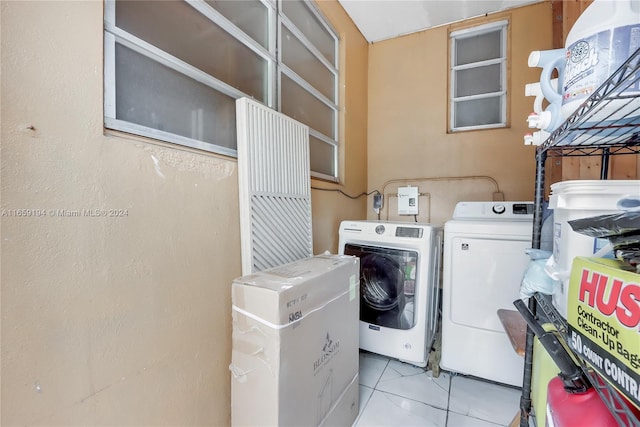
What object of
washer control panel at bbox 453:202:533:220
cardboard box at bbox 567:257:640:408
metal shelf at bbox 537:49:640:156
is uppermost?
metal shelf at bbox 537:49:640:156

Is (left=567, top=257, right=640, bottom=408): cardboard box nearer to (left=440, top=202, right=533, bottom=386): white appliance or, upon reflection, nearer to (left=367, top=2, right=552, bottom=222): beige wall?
(left=440, top=202, right=533, bottom=386): white appliance

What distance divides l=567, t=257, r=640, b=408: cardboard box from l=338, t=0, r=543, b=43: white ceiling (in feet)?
8.63

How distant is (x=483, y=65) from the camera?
8.43 feet

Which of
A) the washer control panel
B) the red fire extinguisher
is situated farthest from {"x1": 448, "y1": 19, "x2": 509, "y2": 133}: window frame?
the red fire extinguisher

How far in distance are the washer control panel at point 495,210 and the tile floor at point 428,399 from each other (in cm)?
116

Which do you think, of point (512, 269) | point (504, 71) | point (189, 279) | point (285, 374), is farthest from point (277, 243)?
point (504, 71)

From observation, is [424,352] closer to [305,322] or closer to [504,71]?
[305,322]

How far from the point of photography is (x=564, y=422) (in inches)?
22.4

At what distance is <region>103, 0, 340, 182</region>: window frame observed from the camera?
2.92ft

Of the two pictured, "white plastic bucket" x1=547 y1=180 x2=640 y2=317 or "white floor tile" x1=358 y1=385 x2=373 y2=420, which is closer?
"white plastic bucket" x1=547 y1=180 x2=640 y2=317

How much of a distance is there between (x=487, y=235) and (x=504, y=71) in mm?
1777

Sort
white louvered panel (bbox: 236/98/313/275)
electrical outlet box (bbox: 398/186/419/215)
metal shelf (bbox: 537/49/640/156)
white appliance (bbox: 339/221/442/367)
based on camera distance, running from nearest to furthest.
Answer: metal shelf (bbox: 537/49/640/156) < white louvered panel (bbox: 236/98/313/275) < white appliance (bbox: 339/221/442/367) < electrical outlet box (bbox: 398/186/419/215)

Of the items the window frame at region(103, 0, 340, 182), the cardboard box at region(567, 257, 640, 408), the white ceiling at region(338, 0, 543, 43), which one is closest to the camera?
the cardboard box at region(567, 257, 640, 408)

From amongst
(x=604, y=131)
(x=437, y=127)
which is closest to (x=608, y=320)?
(x=604, y=131)
